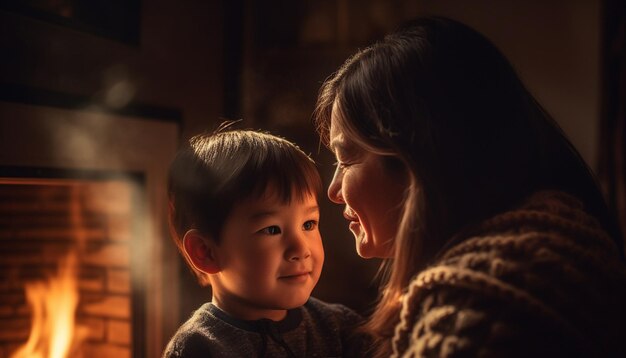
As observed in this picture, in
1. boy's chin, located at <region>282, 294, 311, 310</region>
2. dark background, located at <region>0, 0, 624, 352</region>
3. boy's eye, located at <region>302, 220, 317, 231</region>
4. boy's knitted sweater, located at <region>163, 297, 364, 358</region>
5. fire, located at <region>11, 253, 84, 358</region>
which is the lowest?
fire, located at <region>11, 253, 84, 358</region>

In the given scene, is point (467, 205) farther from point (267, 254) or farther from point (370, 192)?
point (267, 254)

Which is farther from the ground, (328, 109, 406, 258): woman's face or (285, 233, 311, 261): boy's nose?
(328, 109, 406, 258): woman's face

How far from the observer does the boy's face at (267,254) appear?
2.87 ft

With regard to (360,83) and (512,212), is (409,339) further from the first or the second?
(360,83)

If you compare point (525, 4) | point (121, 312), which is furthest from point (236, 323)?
point (525, 4)

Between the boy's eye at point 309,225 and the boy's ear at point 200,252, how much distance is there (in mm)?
161

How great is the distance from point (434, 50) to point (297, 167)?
0.31m

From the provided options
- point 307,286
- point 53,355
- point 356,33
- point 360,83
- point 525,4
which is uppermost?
point 525,4

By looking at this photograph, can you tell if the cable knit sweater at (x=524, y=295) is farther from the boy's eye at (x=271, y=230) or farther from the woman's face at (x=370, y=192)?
the boy's eye at (x=271, y=230)

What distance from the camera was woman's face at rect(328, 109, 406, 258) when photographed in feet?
2.75

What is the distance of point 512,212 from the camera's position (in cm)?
66

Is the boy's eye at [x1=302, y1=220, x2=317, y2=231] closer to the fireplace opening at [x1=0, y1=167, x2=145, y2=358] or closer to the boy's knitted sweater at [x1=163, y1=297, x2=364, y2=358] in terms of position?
the boy's knitted sweater at [x1=163, y1=297, x2=364, y2=358]

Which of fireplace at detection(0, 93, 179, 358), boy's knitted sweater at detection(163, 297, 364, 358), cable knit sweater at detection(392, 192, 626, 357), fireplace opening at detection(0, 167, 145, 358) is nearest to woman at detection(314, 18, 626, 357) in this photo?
cable knit sweater at detection(392, 192, 626, 357)

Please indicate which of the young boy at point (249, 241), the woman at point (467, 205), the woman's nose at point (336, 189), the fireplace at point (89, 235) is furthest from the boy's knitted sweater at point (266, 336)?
the fireplace at point (89, 235)
